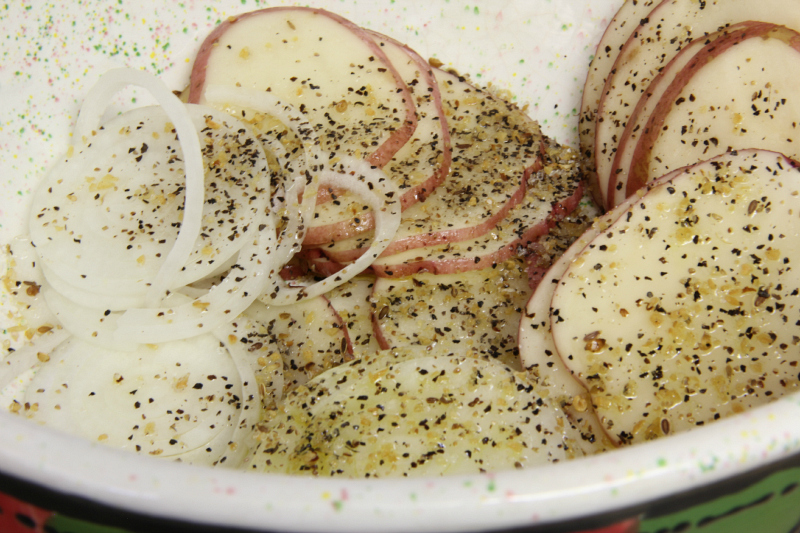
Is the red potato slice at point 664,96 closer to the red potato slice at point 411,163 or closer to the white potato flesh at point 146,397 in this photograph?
the red potato slice at point 411,163

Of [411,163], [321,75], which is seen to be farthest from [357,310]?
[321,75]

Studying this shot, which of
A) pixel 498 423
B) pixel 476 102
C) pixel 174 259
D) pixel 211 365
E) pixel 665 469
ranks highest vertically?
pixel 476 102

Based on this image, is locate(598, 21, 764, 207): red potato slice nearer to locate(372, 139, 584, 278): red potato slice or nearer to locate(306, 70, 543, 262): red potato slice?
locate(372, 139, 584, 278): red potato slice

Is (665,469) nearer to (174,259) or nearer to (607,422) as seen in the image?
(607,422)

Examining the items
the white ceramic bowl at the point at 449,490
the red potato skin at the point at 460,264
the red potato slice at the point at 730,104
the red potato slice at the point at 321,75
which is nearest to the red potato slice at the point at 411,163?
the red potato slice at the point at 321,75

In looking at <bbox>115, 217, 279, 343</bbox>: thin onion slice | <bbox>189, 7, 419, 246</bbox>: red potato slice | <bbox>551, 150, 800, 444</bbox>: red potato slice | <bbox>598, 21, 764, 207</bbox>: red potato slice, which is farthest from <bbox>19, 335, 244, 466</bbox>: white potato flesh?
<bbox>598, 21, 764, 207</bbox>: red potato slice

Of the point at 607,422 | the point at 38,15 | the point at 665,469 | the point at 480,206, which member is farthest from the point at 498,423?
the point at 38,15
